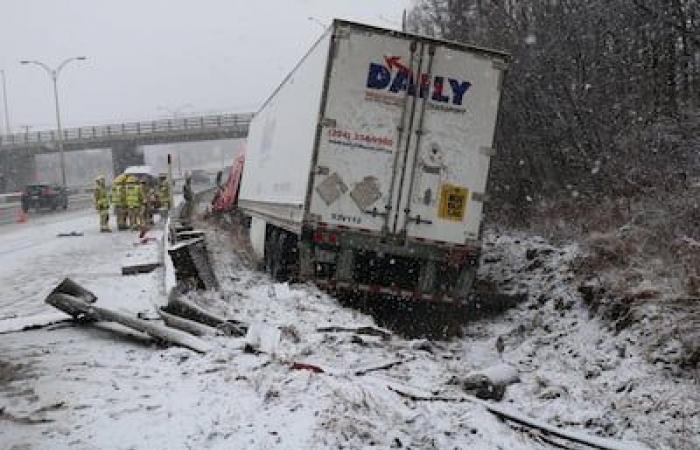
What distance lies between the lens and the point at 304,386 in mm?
5637

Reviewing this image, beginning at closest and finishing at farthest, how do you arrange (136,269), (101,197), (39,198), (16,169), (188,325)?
(188,325), (136,269), (101,197), (39,198), (16,169)

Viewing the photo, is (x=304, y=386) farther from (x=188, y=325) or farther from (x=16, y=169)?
(x=16, y=169)

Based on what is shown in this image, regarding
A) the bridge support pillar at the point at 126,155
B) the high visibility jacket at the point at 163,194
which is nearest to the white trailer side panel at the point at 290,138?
the high visibility jacket at the point at 163,194

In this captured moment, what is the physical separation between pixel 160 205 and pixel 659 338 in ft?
74.0

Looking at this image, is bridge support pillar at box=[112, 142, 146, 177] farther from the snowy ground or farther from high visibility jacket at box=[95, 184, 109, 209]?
the snowy ground

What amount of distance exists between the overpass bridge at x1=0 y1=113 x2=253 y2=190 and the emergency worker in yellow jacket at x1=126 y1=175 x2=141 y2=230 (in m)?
50.9

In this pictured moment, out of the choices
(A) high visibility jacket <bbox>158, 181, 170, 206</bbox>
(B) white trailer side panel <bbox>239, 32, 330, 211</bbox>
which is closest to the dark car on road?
(A) high visibility jacket <bbox>158, 181, 170, 206</bbox>

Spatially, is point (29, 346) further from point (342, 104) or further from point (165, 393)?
point (342, 104)

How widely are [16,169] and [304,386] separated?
74264mm

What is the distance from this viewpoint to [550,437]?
5375 mm

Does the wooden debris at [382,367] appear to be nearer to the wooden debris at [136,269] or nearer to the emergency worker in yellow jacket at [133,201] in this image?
the wooden debris at [136,269]

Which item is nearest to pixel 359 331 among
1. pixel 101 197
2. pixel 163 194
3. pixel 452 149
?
pixel 452 149

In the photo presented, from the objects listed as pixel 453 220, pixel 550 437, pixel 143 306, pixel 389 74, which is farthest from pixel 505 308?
pixel 550 437

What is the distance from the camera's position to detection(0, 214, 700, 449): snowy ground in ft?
16.4
